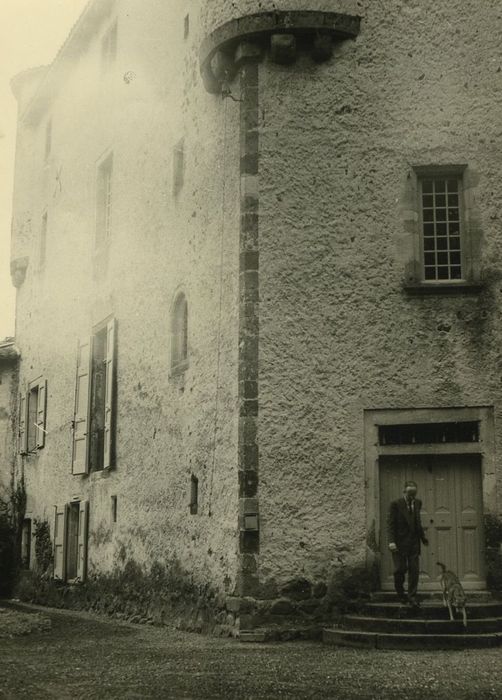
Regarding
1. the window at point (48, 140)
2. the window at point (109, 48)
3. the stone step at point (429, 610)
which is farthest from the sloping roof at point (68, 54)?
the stone step at point (429, 610)

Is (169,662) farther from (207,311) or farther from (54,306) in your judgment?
(54,306)

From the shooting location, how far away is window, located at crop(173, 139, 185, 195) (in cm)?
1582

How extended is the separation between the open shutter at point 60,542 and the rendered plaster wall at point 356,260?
782 centimetres

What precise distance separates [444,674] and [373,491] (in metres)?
3.78

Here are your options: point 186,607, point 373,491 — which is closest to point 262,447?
point 373,491

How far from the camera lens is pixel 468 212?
13594 mm

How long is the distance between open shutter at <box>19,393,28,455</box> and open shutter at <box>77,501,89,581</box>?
4594mm

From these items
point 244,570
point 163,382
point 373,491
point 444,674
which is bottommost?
point 444,674

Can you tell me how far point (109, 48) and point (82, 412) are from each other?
21.5ft

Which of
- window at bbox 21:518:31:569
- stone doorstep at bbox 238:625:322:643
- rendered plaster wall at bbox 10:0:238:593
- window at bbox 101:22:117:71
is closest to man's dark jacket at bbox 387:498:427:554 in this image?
stone doorstep at bbox 238:625:322:643

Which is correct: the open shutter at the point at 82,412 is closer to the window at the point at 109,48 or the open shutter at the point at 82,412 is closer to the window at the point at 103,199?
the window at the point at 103,199

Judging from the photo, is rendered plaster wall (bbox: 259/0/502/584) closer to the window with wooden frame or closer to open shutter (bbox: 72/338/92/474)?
the window with wooden frame

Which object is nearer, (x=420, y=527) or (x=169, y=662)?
(x=169, y=662)

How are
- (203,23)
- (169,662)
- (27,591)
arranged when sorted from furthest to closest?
(27,591), (203,23), (169,662)
